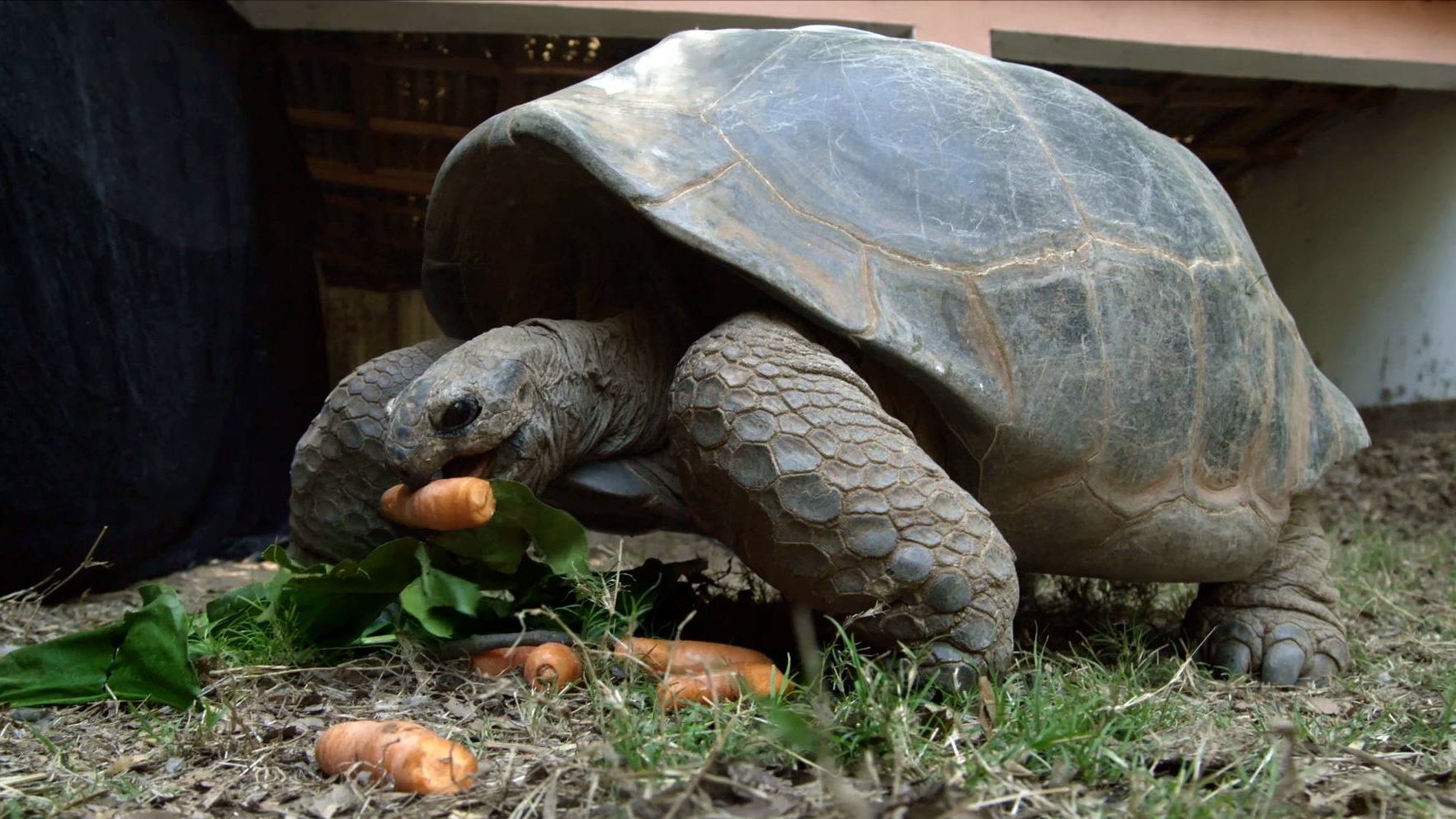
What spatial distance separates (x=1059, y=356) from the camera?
101 inches

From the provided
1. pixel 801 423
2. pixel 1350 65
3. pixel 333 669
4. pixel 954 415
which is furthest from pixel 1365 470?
pixel 333 669

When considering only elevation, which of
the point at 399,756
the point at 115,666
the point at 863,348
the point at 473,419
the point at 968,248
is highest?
the point at 968,248

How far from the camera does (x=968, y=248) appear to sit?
2512 mm

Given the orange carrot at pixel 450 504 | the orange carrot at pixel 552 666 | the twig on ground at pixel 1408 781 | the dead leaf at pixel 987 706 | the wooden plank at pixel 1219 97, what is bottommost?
the orange carrot at pixel 552 666

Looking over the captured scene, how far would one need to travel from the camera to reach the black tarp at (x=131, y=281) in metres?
3.87

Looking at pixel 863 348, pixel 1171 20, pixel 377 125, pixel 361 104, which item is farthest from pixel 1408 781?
pixel 377 125

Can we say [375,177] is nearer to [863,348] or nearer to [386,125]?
[386,125]

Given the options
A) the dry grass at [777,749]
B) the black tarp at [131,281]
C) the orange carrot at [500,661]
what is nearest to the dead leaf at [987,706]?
the dry grass at [777,749]

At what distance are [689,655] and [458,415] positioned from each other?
658 mm

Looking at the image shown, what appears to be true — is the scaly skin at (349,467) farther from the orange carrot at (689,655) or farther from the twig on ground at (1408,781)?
the twig on ground at (1408,781)

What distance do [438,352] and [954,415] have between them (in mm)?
1388

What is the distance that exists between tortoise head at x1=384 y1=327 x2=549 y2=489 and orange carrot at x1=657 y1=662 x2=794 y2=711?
590 millimetres

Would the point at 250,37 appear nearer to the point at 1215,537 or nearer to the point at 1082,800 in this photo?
the point at 1215,537

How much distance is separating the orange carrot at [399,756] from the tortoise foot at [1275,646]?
2.32 metres
